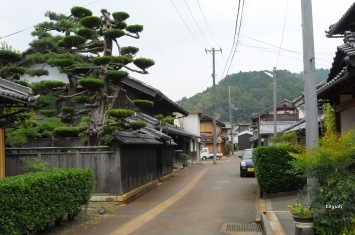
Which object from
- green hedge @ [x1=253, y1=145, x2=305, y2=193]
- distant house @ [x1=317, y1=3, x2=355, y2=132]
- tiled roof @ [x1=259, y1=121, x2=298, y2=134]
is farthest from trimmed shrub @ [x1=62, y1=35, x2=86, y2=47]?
tiled roof @ [x1=259, y1=121, x2=298, y2=134]

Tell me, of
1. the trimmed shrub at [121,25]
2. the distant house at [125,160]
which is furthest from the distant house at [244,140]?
the trimmed shrub at [121,25]

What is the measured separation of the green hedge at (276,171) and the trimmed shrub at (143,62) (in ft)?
17.4

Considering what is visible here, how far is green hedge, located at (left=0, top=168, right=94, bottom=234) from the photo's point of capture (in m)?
7.28

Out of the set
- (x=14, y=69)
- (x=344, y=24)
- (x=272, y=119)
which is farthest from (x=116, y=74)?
(x=272, y=119)

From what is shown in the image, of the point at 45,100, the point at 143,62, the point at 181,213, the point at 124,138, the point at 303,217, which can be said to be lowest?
the point at 181,213

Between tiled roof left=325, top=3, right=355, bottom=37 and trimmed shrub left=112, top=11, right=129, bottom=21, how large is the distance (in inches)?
277

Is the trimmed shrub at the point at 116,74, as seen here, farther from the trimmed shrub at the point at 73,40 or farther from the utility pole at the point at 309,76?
the utility pole at the point at 309,76

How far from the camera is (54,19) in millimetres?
20391

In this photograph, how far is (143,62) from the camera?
14914 mm

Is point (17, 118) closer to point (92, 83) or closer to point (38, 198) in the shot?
point (92, 83)

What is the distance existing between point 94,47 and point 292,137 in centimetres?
1072

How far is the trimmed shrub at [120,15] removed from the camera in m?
14.7

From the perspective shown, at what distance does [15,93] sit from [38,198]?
2947 millimetres

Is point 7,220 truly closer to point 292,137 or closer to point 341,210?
point 341,210
